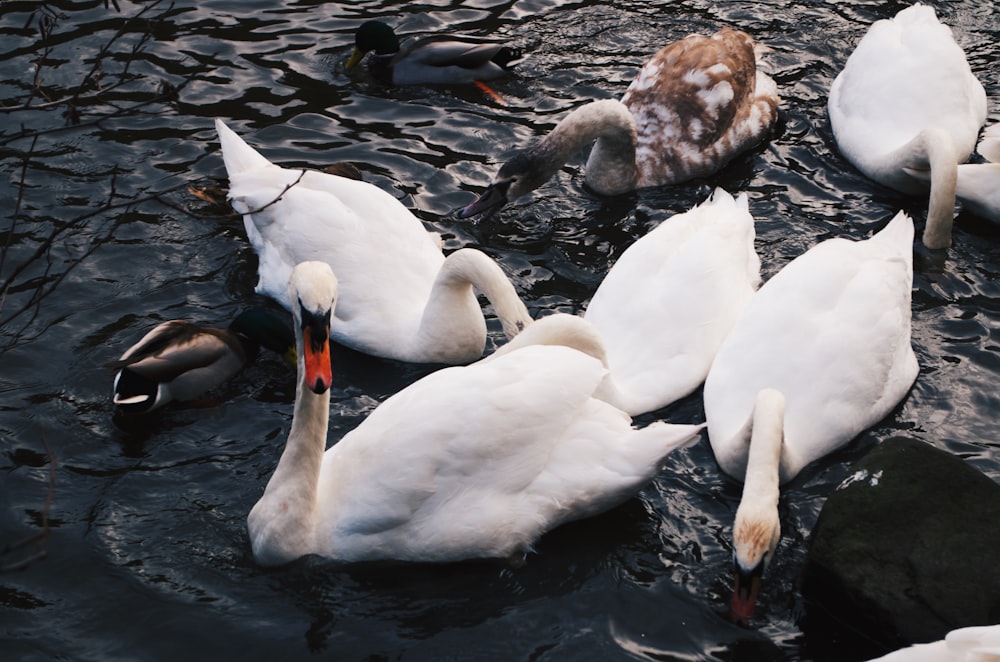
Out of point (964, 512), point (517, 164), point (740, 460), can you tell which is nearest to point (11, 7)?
point (517, 164)

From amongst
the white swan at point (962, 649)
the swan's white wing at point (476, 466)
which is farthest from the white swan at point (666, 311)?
the white swan at point (962, 649)

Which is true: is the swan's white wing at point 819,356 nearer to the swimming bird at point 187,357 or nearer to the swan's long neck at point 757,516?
the swan's long neck at point 757,516

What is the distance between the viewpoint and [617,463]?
616 cm

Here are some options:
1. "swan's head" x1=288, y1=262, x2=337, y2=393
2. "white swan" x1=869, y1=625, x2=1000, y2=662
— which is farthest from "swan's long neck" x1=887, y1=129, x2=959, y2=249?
"swan's head" x1=288, y1=262, x2=337, y2=393

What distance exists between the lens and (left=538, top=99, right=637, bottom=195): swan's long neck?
9.53 m

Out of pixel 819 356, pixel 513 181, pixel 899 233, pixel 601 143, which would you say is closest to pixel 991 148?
pixel 899 233

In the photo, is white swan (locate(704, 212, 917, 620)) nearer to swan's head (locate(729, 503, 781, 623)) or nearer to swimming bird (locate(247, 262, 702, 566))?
swan's head (locate(729, 503, 781, 623))

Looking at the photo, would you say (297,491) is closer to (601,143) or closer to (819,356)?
(819,356)

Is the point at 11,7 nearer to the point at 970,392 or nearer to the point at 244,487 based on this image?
the point at 244,487

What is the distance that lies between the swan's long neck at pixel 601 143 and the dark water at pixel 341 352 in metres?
0.25

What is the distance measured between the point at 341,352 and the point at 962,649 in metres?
4.45

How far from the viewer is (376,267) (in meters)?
7.82

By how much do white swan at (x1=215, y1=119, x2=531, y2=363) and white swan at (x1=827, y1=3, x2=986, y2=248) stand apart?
3.75 m

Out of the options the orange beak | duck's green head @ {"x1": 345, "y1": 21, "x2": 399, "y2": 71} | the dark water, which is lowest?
the dark water
